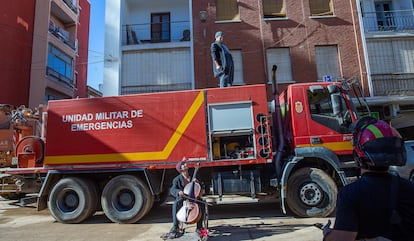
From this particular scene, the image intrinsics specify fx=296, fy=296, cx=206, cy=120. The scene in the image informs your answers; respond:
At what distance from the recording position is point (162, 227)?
6.43 metres

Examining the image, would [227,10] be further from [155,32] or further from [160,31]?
[155,32]

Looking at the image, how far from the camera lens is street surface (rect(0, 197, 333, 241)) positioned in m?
5.57

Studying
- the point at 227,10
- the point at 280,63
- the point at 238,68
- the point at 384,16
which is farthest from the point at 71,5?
the point at 384,16

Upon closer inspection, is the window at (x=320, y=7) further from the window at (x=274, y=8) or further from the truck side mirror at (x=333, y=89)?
the truck side mirror at (x=333, y=89)

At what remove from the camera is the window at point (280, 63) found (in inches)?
591

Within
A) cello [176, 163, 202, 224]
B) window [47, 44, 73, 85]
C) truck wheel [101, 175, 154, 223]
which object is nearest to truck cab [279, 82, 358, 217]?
cello [176, 163, 202, 224]

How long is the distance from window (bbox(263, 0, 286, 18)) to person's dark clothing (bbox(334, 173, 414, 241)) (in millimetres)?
15695

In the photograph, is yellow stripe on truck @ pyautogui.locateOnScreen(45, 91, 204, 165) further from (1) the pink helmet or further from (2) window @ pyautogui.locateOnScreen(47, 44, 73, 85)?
(2) window @ pyautogui.locateOnScreen(47, 44, 73, 85)

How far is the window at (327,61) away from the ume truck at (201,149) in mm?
8861

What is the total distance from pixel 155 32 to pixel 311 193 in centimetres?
1324

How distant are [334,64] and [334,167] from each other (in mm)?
10507

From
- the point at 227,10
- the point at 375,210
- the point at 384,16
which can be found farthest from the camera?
the point at 384,16

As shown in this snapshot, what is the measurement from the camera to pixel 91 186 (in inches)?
278

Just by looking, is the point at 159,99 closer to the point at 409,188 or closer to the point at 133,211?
the point at 133,211
